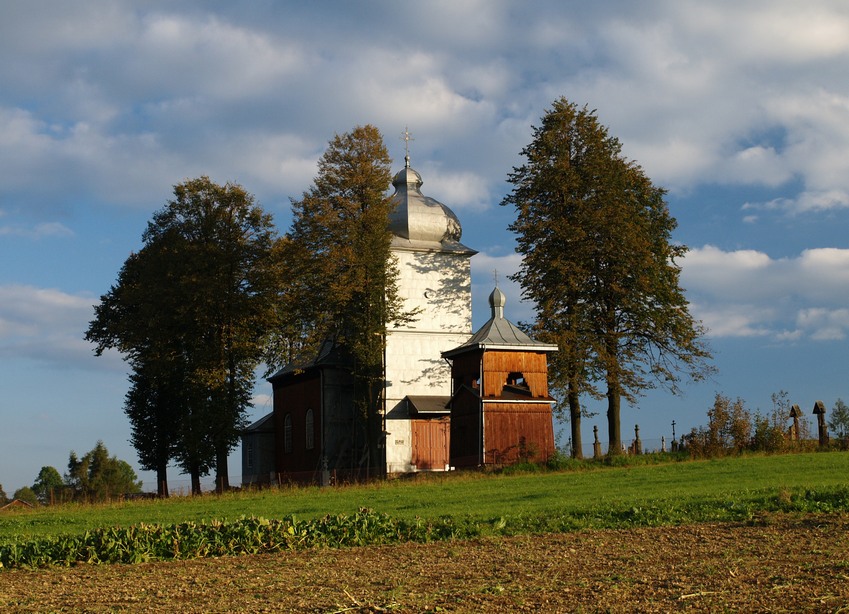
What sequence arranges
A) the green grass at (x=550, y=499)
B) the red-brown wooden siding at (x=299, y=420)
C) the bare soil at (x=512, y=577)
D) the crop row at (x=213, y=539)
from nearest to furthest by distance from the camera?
1. the bare soil at (x=512, y=577)
2. the crop row at (x=213, y=539)
3. the green grass at (x=550, y=499)
4. the red-brown wooden siding at (x=299, y=420)

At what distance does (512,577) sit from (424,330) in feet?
112

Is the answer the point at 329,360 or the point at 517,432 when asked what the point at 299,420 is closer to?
the point at 329,360

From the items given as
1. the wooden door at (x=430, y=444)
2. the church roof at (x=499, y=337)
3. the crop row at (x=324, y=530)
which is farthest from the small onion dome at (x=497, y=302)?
the crop row at (x=324, y=530)

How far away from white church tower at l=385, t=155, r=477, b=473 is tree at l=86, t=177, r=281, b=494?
5834mm

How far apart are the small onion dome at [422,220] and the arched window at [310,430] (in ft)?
30.8

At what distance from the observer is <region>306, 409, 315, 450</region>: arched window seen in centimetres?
4786

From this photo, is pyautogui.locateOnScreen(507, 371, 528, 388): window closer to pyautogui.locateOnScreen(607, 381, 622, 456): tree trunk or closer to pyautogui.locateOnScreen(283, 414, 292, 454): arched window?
pyautogui.locateOnScreen(607, 381, 622, 456): tree trunk

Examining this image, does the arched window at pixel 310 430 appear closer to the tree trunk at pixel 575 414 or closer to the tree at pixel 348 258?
the tree at pixel 348 258

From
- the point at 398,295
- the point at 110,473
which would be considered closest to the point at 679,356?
the point at 398,295

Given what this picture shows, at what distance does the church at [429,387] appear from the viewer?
37.6 metres

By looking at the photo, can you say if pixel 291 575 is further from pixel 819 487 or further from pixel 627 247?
pixel 627 247

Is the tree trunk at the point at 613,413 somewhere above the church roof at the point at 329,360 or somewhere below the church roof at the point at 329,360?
below

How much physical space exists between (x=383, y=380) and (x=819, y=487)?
26943 mm

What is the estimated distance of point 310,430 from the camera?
48250 mm
